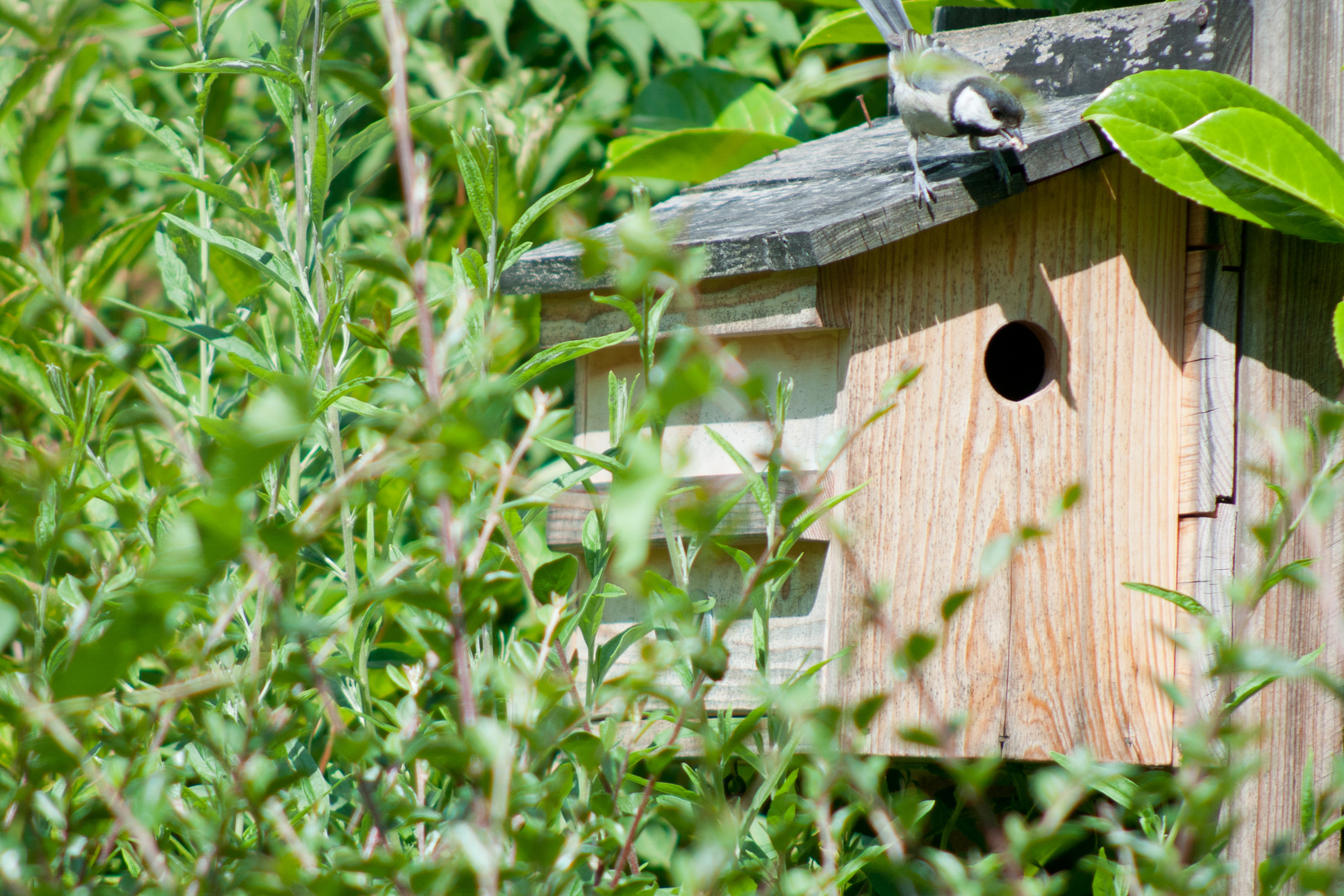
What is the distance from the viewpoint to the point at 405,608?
42.9 inches

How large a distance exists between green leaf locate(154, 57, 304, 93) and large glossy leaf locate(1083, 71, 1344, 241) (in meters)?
0.94

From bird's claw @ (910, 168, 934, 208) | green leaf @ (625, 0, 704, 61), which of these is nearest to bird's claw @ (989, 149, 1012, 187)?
bird's claw @ (910, 168, 934, 208)

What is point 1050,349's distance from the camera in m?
1.66

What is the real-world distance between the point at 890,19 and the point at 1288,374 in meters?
0.80

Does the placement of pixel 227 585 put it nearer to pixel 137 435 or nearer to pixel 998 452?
pixel 137 435

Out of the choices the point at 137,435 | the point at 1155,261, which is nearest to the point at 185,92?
the point at 137,435

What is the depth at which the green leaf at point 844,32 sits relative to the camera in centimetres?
216

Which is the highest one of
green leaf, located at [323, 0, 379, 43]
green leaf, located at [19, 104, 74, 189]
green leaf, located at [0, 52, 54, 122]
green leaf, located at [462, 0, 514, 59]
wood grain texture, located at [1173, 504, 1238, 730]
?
green leaf, located at [462, 0, 514, 59]

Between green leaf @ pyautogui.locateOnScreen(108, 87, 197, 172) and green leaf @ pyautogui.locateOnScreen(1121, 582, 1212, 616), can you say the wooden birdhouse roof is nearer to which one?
green leaf @ pyautogui.locateOnScreen(108, 87, 197, 172)

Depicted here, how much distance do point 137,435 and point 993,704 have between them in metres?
1.17

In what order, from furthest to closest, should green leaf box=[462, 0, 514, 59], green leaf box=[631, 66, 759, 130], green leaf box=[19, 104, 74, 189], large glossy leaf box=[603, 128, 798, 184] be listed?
green leaf box=[631, 66, 759, 130] → green leaf box=[462, 0, 514, 59] → large glossy leaf box=[603, 128, 798, 184] → green leaf box=[19, 104, 74, 189]

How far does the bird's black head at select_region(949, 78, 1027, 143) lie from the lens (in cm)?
153

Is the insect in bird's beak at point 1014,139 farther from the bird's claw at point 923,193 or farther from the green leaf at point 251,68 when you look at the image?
the green leaf at point 251,68

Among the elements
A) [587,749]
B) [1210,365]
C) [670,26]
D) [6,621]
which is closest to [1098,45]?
[1210,365]
